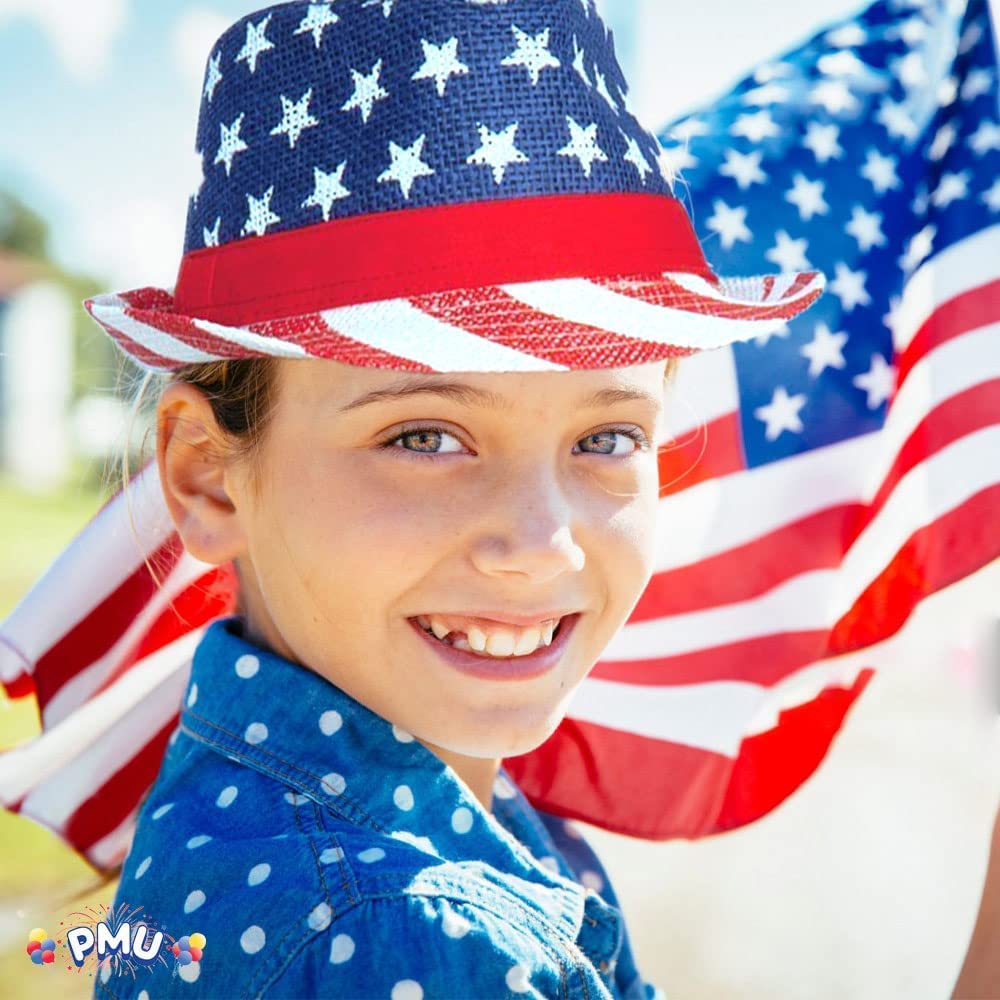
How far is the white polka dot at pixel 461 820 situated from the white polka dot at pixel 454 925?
0.95 feet

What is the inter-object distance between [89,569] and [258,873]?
129 cm

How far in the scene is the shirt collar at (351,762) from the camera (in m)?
1.71

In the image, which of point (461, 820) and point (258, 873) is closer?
point (258, 873)

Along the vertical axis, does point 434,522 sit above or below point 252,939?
above

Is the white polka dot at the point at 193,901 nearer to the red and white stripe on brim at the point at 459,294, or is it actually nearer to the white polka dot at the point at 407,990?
the white polka dot at the point at 407,990

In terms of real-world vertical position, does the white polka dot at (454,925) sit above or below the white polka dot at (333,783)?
below

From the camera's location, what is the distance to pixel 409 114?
1.66 meters

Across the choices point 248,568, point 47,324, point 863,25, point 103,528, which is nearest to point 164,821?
point 248,568

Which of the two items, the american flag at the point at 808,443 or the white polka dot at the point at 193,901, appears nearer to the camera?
the white polka dot at the point at 193,901

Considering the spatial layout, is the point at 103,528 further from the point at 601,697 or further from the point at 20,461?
the point at 20,461

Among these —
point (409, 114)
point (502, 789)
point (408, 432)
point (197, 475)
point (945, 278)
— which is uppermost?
point (409, 114)

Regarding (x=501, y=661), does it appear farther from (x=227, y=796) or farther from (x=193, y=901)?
(x=193, y=901)

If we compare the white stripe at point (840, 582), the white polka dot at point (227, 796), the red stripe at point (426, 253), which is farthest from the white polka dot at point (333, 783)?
the white stripe at point (840, 582)

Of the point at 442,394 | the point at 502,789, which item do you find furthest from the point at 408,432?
the point at 502,789
